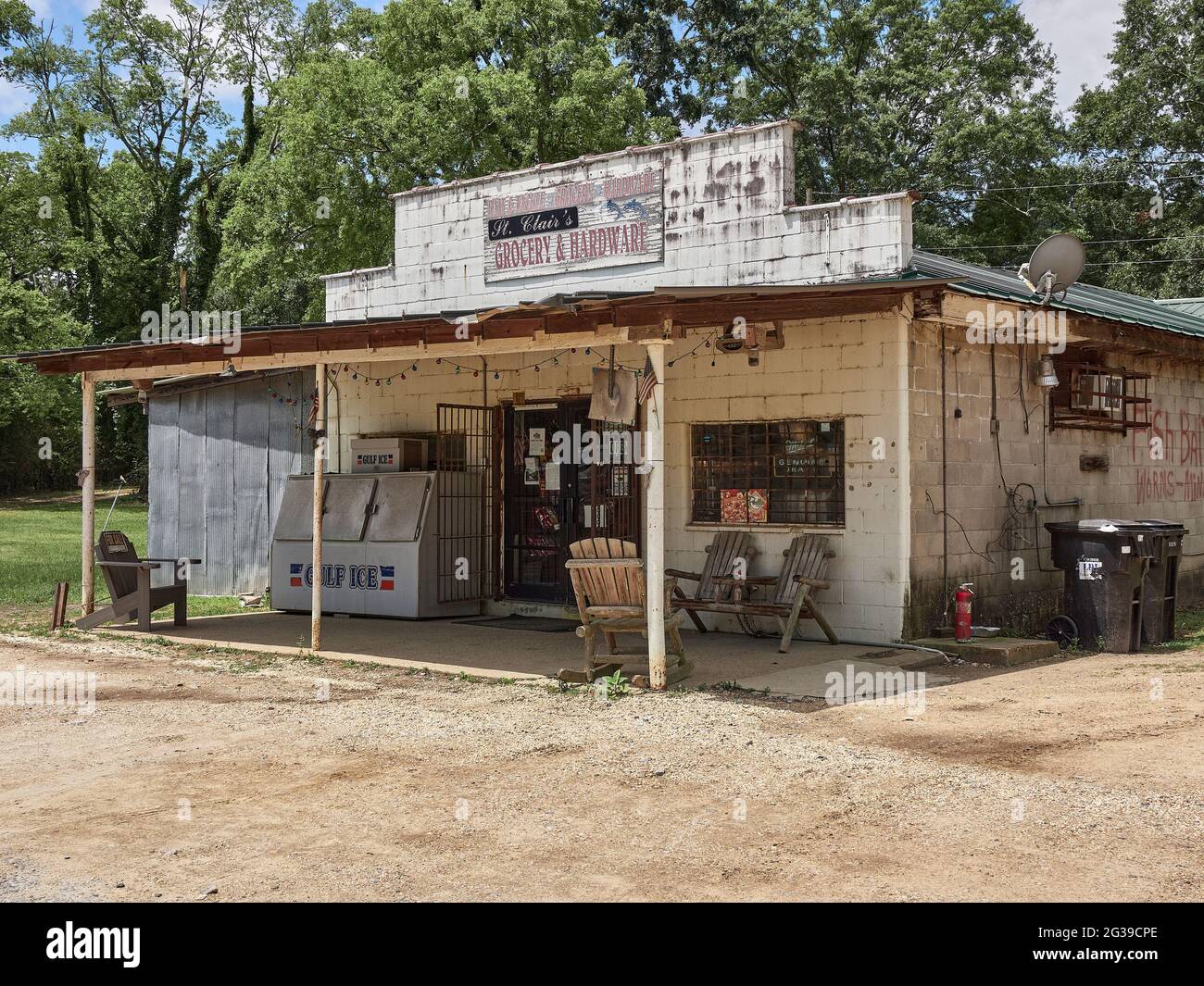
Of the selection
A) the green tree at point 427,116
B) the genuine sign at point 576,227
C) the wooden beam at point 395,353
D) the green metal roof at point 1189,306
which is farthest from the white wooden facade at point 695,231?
the green tree at point 427,116

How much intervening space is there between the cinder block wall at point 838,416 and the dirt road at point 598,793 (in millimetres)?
1675

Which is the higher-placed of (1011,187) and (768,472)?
(1011,187)

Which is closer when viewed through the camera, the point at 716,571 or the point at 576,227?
the point at 716,571

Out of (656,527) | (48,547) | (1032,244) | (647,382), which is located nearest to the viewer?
(656,527)

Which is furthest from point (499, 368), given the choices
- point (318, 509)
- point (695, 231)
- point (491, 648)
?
point (491, 648)

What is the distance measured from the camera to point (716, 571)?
1130 centimetres

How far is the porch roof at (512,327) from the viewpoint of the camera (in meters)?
8.33

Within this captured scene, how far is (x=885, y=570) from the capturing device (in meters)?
10.5

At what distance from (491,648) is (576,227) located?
5.20 m

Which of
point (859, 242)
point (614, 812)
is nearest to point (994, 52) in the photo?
point (859, 242)

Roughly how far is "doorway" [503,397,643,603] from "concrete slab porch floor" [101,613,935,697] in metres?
1.07

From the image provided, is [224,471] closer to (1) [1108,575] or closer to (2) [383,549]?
(2) [383,549]

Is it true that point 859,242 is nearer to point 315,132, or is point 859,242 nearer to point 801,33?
point 315,132
